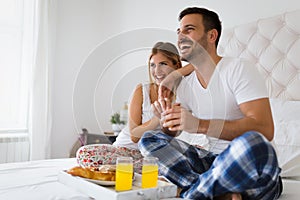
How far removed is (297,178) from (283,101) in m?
0.55

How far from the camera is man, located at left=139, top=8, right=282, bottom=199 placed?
3.76 ft

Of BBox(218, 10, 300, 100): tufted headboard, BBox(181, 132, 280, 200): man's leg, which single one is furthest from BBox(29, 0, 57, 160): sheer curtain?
BBox(181, 132, 280, 200): man's leg

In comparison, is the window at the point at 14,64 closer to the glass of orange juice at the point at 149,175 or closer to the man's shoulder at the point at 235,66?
the man's shoulder at the point at 235,66

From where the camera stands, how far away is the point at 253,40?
249 cm

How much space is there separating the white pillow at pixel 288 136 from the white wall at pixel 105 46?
2.45 feet

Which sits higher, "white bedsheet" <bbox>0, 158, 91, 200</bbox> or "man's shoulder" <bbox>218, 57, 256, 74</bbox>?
"man's shoulder" <bbox>218, 57, 256, 74</bbox>

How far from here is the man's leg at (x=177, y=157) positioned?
4.75 feet

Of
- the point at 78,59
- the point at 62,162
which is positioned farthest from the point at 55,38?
the point at 62,162

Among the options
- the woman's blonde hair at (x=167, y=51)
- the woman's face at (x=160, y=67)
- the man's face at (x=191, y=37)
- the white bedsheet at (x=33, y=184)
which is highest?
the man's face at (x=191, y=37)

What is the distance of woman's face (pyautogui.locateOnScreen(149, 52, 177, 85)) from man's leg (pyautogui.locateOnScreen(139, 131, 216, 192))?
31 cm

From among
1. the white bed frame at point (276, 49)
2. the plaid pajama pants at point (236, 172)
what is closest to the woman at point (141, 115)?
the plaid pajama pants at point (236, 172)

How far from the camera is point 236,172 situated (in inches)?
44.9

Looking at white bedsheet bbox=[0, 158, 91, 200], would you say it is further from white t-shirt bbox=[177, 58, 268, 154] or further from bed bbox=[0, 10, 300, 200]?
white t-shirt bbox=[177, 58, 268, 154]

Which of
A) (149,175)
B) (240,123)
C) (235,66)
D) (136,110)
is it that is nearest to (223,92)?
(235,66)
